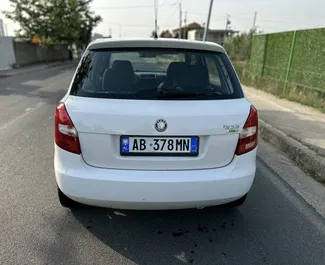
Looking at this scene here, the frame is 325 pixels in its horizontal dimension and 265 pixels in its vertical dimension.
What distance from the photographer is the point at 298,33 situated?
9797 millimetres

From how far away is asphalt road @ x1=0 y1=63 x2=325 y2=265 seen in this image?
2.43m

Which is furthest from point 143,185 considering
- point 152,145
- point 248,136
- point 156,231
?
point 248,136

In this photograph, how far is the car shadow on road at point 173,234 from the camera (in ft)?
8.02

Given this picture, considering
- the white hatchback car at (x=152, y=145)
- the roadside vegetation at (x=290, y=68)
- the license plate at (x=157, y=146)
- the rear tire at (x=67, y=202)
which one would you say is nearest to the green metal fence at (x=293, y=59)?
the roadside vegetation at (x=290, y=68)

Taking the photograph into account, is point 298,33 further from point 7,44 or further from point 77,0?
point 77,0

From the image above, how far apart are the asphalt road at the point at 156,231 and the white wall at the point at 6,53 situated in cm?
1998

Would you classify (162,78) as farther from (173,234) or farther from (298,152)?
(298,152)

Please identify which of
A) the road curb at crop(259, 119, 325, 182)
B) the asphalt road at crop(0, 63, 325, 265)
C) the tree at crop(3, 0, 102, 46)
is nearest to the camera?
the asphalt road at crop(0, 63, 325, 265)

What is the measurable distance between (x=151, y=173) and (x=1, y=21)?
31.1m

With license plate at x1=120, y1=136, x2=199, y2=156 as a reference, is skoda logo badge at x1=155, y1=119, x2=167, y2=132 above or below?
above

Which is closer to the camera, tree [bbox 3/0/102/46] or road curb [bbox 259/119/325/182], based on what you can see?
road curb [bbox 259/119/325/182]

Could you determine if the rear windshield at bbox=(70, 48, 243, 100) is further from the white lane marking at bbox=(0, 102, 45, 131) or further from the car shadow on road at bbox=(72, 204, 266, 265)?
the white lane marking at bbox=(0, 102, 45, 131)

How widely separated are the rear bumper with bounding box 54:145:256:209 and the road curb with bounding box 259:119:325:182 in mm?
2170

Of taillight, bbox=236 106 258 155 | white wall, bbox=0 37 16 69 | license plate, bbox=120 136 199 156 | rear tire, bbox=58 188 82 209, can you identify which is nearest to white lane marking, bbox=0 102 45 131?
rear tire, bbox=58 188 82 209
